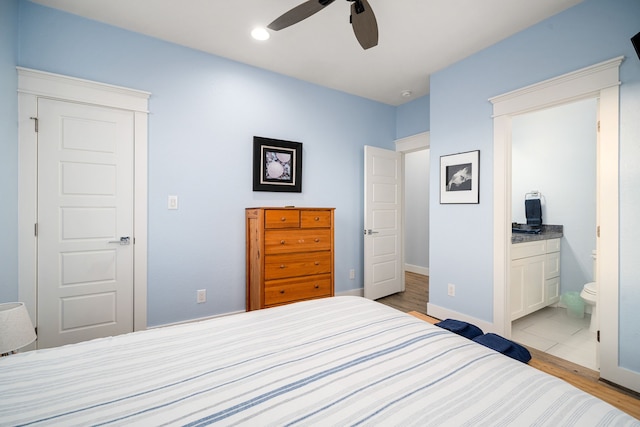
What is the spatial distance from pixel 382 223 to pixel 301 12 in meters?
2.73

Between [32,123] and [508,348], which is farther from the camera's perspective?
[32,123]

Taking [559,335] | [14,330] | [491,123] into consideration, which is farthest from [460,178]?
[14,330]

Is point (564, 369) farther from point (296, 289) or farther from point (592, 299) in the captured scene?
point (296, 289)

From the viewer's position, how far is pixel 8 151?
1908 mm

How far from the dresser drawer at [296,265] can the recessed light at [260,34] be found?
1.98 m

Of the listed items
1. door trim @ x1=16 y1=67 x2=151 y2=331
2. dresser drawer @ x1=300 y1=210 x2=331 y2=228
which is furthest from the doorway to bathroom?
door trim @ x1=16 y1=67 x2=151 y2=331

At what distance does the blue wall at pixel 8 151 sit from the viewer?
1.85 metres

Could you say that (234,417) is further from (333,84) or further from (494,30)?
(333,84)

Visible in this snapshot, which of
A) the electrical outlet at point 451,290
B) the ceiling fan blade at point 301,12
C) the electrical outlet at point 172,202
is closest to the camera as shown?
the ceiling fan blade at point 301,12

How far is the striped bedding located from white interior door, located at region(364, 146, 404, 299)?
8.25ft

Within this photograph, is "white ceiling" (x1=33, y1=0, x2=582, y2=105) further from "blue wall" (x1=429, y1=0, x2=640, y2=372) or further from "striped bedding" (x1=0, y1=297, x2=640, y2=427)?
"striped bedding" (x1=0, y1=297, x2=640, y2=427)

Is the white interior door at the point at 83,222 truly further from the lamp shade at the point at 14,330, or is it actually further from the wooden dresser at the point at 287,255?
the wooden dresser at the point at 287,255

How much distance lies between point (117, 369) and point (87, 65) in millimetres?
2532

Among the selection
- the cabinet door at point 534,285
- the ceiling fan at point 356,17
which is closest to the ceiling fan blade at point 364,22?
the ceiling fan at point 356,17
